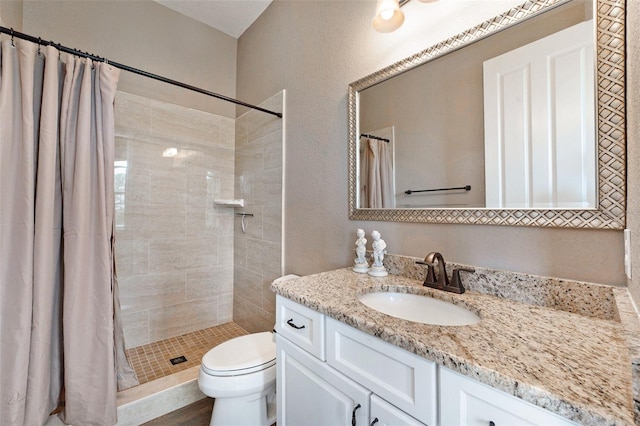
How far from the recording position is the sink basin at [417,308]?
0.95 metres

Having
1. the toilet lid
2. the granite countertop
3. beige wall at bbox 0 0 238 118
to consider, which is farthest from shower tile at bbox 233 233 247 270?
the granite countertop

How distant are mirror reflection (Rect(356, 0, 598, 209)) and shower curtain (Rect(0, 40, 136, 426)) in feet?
4.63

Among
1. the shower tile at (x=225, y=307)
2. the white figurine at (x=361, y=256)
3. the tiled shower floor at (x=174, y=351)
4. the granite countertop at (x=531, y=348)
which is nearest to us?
the granite countertop at (x=531, y=348)

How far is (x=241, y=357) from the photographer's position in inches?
57.5

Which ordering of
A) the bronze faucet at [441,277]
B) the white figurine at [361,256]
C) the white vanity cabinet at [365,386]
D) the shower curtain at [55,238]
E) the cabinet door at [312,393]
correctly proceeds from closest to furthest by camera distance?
the white vanity cabinet at [365,386]
the cabinet door at [312,393]
the bronze faucet at [441,277]
the shower curtain at [55,238]
the white figurine at [361,256]

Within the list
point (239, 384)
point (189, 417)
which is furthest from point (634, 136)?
point (189, 417)

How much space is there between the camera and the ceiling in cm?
225

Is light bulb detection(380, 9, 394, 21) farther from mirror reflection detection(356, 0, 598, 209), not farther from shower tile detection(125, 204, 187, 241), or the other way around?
shower tile detection(125, 204, 187, 241)

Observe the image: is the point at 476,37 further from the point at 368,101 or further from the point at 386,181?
the point at 386,181

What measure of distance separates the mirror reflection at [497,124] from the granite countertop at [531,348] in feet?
1.17

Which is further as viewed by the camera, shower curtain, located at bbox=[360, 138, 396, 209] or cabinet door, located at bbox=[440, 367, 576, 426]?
shower curtain, located at bbox=[360, 138, 396, 209]

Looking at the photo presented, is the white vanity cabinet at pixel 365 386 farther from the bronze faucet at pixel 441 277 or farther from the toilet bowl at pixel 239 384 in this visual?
the bronze faucet at pixel 441 277

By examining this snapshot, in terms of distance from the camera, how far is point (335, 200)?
1624 millimetres

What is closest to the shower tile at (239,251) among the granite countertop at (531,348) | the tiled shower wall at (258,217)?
the tiled shower wall at (258,217)
